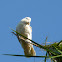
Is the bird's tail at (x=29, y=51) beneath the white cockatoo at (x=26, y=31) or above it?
beneath

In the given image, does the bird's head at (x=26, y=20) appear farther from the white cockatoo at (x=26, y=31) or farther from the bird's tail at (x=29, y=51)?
the bird's tail at (x=29, y=51)

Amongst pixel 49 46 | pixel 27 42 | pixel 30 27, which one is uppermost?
pixel 30 27

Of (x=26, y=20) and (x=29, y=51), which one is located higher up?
(x=26, y=20)

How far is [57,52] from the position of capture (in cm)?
870

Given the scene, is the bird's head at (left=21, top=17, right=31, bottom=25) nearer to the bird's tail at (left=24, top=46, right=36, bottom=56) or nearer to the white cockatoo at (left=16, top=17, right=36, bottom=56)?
the white cockatoo at (left=16, top=17, right=36, bottom=56)

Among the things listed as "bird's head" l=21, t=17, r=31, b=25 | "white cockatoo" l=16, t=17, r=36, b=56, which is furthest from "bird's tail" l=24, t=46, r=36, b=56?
"bird's head" l=21, t=17, r=31, b=25

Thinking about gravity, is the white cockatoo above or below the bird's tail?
above

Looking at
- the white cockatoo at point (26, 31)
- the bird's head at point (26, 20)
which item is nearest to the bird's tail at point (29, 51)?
the white cockatoo at point (26, 31)

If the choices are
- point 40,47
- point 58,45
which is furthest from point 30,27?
point 40,47

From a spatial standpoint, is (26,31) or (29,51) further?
(26,31)

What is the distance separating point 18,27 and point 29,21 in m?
0.52

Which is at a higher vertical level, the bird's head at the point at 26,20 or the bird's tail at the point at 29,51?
the bird's head at the point at 26,20

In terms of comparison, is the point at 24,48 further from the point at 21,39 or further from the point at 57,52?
the point at 57,52

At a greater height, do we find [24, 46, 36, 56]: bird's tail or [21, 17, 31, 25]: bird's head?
[21, 17, 31, 25]: bird's head
